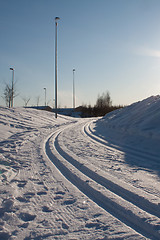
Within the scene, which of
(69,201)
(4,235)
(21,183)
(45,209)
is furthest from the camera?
(21,183)

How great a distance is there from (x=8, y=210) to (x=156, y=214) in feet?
6.61

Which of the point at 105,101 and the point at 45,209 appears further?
the point at 105,101

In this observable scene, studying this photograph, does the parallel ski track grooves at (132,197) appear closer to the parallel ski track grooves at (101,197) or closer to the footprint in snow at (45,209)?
→ the parallel ski track grooves at (101,197)

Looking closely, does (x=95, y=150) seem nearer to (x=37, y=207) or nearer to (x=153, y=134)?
(x=153, y=134)

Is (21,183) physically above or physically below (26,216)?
above

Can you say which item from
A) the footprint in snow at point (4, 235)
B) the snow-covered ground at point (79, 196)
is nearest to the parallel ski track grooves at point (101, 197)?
the snow-covered ground at point (79, 196)

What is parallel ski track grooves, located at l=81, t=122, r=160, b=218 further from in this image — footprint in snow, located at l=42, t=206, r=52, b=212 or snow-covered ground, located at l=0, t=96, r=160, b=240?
footprint in snow, located at l=42, t=206, r=52, b=212

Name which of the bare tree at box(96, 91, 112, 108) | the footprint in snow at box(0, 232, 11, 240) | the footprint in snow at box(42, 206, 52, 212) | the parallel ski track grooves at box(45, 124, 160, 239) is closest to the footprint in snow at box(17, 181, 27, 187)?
the parallel ski track grooves at box(45, 124, 160, 239)

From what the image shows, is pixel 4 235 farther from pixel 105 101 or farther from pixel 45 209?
pixel 105 101

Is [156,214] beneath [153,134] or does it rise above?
beneath

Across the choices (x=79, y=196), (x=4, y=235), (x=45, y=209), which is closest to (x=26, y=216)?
(x=45, y=209)

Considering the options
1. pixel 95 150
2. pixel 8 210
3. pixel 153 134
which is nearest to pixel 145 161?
pixel 95 150

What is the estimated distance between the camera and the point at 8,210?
8.86 ft

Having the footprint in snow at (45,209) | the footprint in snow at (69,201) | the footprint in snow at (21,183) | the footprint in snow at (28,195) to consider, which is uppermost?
the footprint in snow at (21,183)
